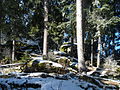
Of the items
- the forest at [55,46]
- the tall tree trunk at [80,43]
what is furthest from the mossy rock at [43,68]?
the tall tree trunk at [80,43]

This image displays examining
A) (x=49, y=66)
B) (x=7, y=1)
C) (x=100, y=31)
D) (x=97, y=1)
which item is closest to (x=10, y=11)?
(x=7, y=1)

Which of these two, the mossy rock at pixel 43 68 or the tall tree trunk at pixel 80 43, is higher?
the tall tree trunk at pixel 80 43

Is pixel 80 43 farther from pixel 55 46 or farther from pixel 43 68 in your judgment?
pixel 55 46

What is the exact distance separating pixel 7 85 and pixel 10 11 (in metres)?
8.97

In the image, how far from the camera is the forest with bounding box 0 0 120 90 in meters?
9.08

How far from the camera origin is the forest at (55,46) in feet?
29.8

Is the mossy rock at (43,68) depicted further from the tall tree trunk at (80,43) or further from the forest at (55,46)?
the tall tree trunk at (80,43)

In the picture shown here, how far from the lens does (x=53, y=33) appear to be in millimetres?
21750

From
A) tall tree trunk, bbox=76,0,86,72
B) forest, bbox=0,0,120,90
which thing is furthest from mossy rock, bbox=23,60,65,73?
tall tree trunk, bbox=76,0,86,72

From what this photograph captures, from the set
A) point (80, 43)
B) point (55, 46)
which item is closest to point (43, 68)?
point (80, 43)

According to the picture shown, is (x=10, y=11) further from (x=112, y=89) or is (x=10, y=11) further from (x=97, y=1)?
(x=112, y=89)

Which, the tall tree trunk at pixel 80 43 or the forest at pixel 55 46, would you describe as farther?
the tall tree trunk at pixel 80 43

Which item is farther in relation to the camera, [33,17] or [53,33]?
[33,17]

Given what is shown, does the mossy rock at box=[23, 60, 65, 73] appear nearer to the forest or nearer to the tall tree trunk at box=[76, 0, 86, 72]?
the forest
